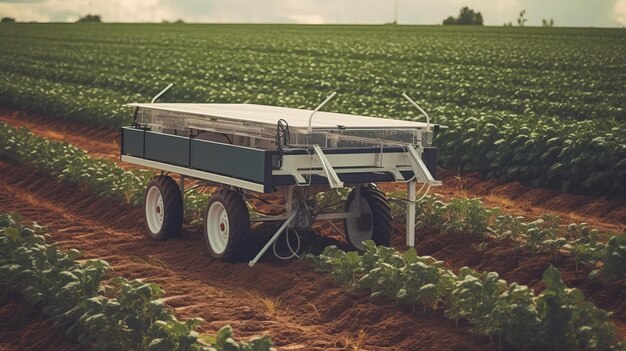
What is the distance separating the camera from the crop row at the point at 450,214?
1067 centimetres

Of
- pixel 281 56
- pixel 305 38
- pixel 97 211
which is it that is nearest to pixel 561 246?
pixel 97 211

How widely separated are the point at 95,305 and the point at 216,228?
3661 millimetres

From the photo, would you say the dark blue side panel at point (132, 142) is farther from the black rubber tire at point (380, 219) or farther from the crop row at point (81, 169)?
the black rubber tire at point (380, 219)

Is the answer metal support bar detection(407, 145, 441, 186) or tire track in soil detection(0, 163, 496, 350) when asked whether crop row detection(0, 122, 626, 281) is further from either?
metal support bar detection(407, 145, 441, 186)

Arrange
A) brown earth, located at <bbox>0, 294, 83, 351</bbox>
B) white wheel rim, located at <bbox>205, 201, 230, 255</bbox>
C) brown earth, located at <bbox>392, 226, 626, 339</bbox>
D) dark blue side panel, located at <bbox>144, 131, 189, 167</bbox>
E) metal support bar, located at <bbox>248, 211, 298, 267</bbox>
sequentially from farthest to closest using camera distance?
dark blue side panel, located at <bbox>144, 131, 189, 167</bbox>, white wheel rim, located at <bbox>205, 201, 230, 255</bbox>, metal support bar, located at <bbox>248, 211, 298, 267</bbox>, brown earth, located at <bbox>392, 226, 626, 339</bbox>, brown earth, located at <bbox>0, 294, 83, 351</bbox>

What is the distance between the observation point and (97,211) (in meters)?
15.6

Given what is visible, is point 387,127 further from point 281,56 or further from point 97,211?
point 281,56

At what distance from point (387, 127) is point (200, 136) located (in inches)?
91.3

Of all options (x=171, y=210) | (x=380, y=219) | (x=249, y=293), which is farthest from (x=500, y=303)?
(x=171, y=210)

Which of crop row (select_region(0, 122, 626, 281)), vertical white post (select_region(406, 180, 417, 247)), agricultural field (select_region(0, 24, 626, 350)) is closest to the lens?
agricultural field (select_region(0, 24, 626, 350))

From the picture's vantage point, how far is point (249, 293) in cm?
1070

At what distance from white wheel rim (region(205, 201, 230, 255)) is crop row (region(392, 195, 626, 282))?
6.55ft

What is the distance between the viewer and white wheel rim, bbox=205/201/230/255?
12.0 m

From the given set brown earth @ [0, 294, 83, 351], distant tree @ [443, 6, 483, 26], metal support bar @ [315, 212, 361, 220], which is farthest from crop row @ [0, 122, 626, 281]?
distant tree @ [443, 6, 483, 26]
